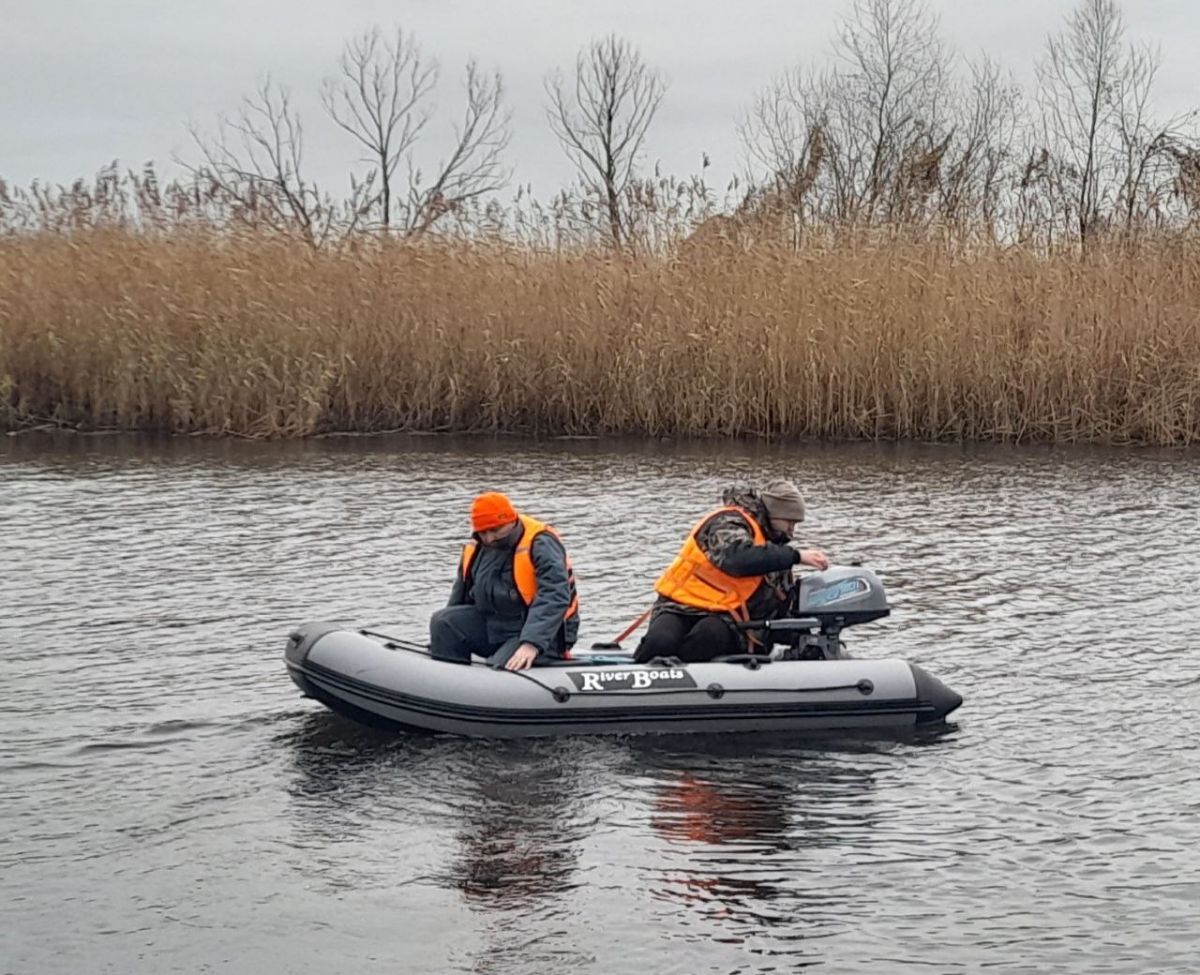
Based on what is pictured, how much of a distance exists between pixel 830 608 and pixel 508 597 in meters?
1.49

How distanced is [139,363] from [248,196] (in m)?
2.18

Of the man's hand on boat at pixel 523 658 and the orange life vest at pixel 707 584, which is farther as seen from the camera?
the orange life vest at pixel 707 584

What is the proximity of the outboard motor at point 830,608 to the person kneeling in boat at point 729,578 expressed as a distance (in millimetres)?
94

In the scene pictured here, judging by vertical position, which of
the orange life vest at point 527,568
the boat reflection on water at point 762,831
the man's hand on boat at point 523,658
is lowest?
the boat reflection on water at point 762,831

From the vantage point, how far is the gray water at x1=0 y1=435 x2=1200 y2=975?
5543 millimetres

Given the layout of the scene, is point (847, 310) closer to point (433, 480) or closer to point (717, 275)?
point (717, 275)

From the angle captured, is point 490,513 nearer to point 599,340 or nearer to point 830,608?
point 830,608

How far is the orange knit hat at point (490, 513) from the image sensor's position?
25.2 ft

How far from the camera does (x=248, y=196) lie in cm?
1831

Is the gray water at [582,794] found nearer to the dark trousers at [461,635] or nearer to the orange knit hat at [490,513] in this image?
the dark trousers at [461,635]

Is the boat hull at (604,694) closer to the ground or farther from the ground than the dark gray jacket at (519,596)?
closer to the ground

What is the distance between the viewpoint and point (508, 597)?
25.9ft

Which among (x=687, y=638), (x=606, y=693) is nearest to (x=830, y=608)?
(x=687, y=638)

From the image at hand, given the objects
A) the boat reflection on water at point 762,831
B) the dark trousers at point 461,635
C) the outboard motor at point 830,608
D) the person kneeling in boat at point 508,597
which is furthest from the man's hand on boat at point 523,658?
the outboard motor at point 830,608
